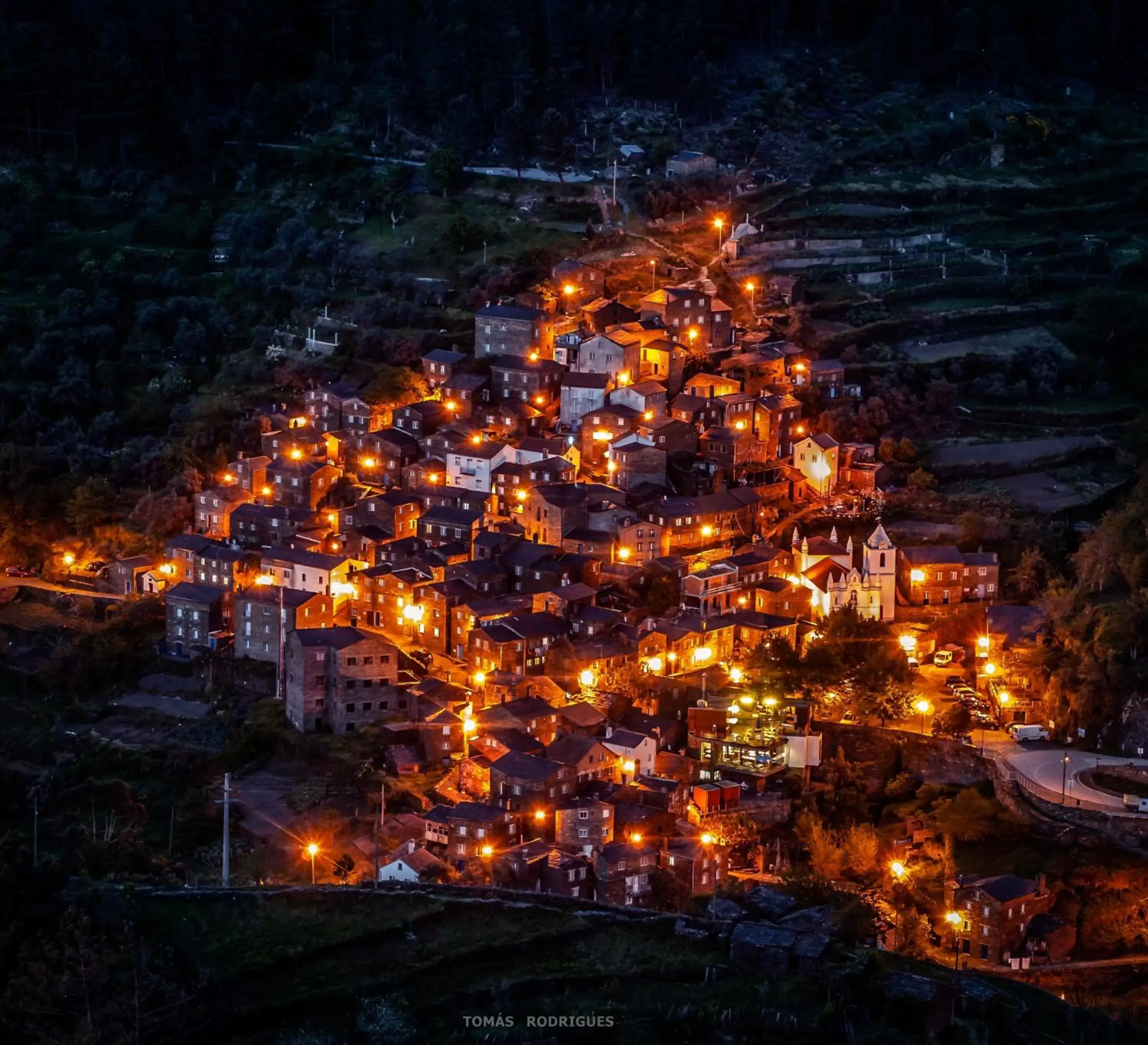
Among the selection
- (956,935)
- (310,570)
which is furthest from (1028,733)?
(310,570)

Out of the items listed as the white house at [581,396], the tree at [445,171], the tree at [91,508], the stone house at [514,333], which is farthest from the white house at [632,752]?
the tree at [445,171]

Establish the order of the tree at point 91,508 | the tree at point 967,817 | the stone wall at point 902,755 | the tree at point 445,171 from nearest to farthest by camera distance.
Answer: the tree at point 967,817 < the stone wall at point 902,755 < the tree at point 91,508 < the tree at point 445,171

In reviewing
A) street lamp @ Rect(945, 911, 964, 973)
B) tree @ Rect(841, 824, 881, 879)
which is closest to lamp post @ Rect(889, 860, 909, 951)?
tree @ Rect(841, 824, 881, 879)

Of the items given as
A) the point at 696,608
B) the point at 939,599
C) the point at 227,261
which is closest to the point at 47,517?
the point at 227,261

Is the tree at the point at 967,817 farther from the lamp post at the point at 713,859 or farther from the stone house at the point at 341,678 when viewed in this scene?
the stone house at the point at 341,678

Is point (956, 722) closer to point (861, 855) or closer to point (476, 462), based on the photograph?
point (861, 855)

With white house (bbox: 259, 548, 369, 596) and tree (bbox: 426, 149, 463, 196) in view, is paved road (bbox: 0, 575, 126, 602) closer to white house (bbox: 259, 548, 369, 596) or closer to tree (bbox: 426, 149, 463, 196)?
white house (bbox: 259, 548, 369, 596)
